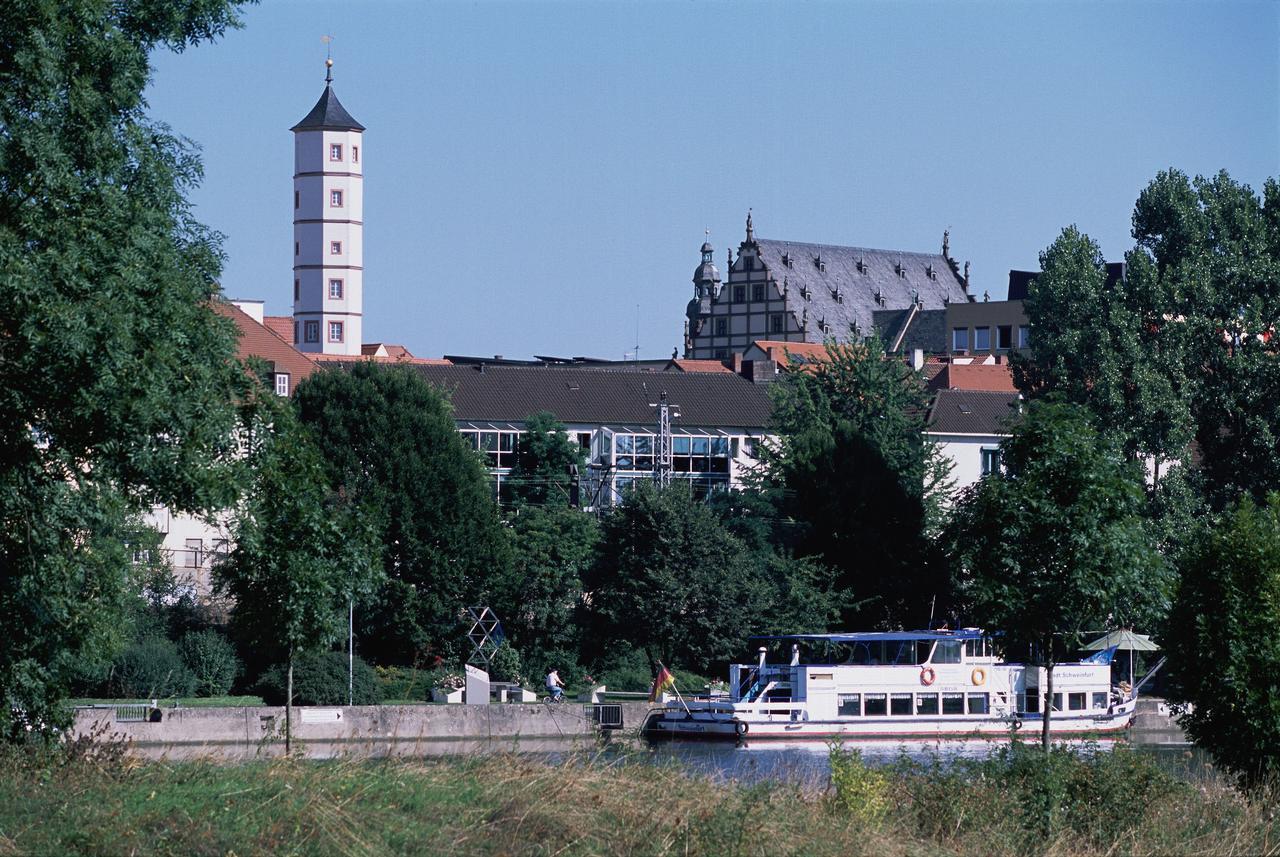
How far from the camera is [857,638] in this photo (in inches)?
2140

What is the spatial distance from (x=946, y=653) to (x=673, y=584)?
26.7 feet

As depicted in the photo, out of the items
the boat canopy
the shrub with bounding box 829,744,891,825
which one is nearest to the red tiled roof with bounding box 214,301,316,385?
the boat canopy

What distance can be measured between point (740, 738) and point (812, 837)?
112 feet

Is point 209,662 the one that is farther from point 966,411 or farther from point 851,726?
point 966,411

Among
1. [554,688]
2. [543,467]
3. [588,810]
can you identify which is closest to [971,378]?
[543,467]

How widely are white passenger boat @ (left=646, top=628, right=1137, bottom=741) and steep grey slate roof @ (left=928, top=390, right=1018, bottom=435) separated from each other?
3094cm

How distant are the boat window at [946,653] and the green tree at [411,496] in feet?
42.7

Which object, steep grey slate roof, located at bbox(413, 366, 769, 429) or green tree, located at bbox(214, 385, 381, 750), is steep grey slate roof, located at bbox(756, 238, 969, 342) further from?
green tree, located at bbox(214, 385, 381, 750)

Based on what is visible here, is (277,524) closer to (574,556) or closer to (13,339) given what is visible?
(13,339)

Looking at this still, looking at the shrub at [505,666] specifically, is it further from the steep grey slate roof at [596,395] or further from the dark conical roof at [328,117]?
the dark conical roof at [328,117]

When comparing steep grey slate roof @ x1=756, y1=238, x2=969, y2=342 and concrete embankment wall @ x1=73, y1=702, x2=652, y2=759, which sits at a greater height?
steep grey slate roof @ x1=756, y1=238, x2=969, y2=342

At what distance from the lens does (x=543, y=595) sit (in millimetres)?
56688

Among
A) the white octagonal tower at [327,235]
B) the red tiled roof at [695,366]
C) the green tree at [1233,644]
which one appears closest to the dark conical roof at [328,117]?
the white octagonal tower at [327,235]

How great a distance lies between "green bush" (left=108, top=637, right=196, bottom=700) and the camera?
157 ft
